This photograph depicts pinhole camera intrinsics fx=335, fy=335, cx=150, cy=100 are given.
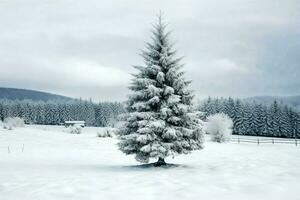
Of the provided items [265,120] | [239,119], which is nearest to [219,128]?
[265,120]

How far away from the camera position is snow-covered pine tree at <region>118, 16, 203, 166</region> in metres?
17.4

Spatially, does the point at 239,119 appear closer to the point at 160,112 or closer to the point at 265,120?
the point at 265,120

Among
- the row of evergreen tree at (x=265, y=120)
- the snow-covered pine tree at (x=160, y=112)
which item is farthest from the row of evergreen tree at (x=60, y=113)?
the snow-covered pine tree at (x=160, y=112)

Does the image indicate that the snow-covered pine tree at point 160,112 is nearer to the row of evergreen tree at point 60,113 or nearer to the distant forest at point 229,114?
→ the distant forest at point 229,114

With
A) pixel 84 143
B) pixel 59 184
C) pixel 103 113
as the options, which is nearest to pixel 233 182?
pixel 59 184

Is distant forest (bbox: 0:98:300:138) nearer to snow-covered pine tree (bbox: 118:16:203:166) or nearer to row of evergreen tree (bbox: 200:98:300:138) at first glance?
row of evergreen tree (bbox: 200:98:300:138)

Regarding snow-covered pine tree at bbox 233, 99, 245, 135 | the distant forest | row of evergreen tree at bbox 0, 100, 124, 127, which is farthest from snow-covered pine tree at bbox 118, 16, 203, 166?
row of evergreen tree at bbox 0, 100, 124, 127

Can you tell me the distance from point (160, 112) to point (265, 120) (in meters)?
73.1

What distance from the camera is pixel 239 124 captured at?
89.3m

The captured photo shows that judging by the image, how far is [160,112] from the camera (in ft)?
59.2

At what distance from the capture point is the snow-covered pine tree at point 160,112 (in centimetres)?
1736

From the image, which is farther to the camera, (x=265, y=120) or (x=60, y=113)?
(x=60, y=113)

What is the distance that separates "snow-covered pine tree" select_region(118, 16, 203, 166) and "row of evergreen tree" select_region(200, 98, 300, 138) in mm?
64666

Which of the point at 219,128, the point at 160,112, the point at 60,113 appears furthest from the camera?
the point at 60,113
